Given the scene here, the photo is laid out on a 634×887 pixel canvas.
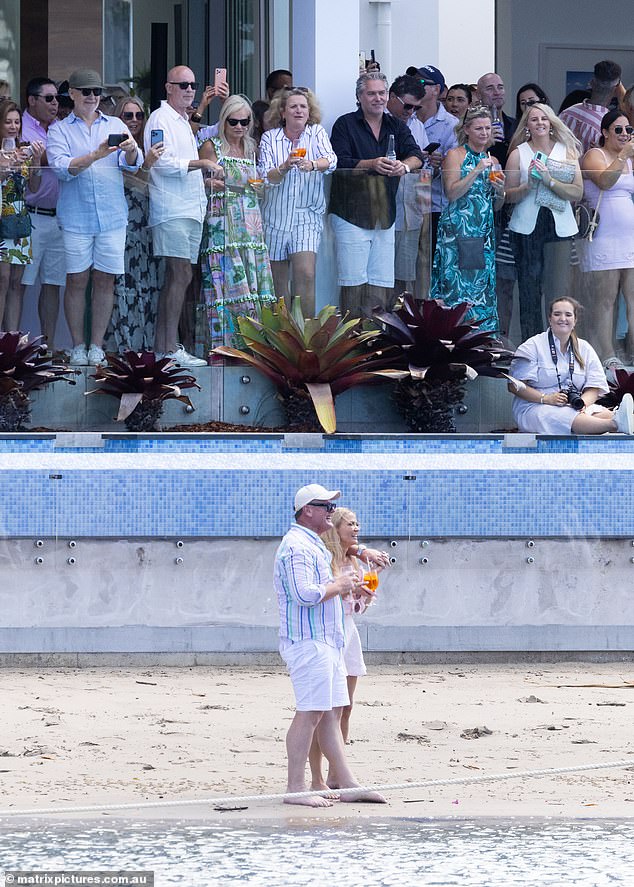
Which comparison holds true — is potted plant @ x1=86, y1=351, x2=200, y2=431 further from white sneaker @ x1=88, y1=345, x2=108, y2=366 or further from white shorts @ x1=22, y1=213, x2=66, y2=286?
white shorts @ x1=22, y1=213, x2=66, y2=286

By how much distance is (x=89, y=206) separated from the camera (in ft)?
41.4

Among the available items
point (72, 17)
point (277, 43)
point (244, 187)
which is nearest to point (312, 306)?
point (244, 187)

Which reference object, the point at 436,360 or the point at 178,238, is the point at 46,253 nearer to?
the point at 178,238

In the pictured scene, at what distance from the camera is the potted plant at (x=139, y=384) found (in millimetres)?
12461

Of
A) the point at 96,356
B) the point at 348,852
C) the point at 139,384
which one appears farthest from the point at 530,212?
the point at 348,852

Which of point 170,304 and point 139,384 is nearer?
point 139,384

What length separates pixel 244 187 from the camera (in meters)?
12.8

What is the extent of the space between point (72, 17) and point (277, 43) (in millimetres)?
3131

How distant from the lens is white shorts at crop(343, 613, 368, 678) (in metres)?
8.73

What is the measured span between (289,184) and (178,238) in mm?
917

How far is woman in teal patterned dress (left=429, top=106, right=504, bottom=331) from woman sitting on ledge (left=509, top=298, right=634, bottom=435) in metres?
0.49

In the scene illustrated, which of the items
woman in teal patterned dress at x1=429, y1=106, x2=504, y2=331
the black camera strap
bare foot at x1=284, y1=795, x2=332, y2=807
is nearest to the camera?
the black camera strap

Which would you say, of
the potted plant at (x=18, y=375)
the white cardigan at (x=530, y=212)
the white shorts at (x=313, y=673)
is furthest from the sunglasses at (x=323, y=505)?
the white cardigan at (x=530, y=212)

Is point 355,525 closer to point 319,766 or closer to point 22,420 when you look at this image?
point 319,766
